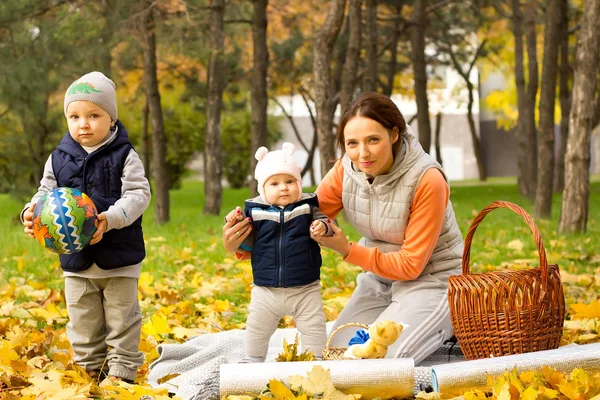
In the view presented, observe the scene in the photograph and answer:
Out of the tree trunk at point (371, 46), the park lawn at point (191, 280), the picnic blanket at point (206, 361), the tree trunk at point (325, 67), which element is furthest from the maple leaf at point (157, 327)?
the tree trunk at point (371, 46)

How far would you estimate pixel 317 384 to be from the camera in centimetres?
374

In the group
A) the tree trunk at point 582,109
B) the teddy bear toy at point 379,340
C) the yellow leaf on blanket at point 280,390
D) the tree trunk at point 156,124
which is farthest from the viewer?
the tree trunk at point 156,124

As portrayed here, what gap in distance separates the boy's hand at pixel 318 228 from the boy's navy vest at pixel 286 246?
91 mm

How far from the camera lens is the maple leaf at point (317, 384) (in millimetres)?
3734

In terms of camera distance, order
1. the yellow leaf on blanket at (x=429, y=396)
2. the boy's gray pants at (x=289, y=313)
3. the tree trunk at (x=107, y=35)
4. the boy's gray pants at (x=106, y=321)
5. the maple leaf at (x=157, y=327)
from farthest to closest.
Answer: the tree trunk at (x=107, y=35), the maple leaf at (x=157, y=327), the boy's gray pants at (x=106, y=321), the boy's gray pants at (x=289, y=313), the yellow leaf on blanket at (x=429, y=396)

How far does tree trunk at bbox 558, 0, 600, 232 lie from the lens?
10078 mm

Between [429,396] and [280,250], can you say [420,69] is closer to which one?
[280,250]

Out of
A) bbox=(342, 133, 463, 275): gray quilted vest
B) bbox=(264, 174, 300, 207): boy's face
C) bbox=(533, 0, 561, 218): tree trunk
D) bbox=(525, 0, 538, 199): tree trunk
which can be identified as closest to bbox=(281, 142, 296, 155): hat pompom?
bbox=(264, 174, 300, 207): boy's face

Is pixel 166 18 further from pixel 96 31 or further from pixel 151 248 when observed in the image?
pixel 151 248

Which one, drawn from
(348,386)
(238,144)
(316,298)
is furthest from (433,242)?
(238,144)

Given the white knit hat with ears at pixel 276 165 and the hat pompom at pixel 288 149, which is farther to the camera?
the hat pompom at pixel 288 149

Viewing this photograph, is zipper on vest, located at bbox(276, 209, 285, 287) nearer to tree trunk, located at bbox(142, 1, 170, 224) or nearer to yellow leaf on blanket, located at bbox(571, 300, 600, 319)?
yellow leaf on blanket, located at bbox(571, 300, 600, 319)

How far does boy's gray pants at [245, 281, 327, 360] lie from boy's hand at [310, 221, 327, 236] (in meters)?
0.27

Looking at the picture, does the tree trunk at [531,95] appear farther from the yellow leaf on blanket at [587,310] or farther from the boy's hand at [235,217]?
the boy's hand at [235,217]
